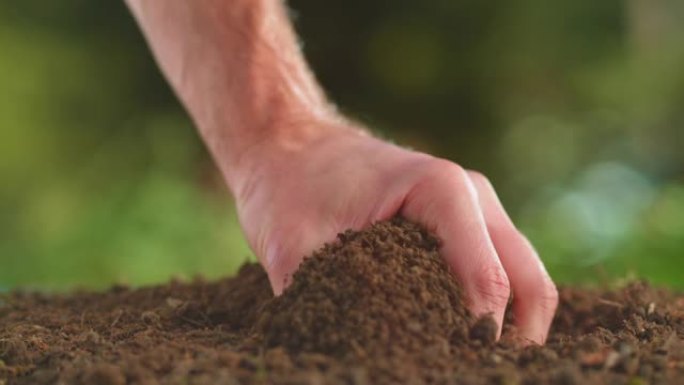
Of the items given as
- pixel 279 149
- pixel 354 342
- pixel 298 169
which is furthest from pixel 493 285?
pixel 279 149

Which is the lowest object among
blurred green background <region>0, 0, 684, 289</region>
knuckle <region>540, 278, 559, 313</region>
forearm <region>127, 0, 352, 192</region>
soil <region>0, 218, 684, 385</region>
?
soil <region>0, 218, 684, 385</region>

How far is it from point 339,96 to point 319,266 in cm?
533

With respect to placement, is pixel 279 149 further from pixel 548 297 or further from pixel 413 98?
pixel 413 98

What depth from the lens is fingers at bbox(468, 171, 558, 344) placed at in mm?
1900

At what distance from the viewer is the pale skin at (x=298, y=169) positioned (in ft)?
5.84

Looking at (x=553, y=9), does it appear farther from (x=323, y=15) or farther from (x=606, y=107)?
(x=323, y=15)

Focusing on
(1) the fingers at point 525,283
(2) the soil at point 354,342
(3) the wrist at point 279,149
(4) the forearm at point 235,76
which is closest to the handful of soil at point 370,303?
(2) the soil at point 354,342

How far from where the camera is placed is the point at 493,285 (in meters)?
1.72

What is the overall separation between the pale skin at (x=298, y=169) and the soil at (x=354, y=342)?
0.25ft

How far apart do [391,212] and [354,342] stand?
1.47 ft

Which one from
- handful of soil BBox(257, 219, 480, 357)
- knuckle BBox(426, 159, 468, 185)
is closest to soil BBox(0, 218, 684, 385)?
handful of soil BBox(257, 219, 480, 357)

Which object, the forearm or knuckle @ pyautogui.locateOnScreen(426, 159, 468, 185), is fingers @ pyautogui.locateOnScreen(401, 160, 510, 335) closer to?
knuckle @ pyautogui.locateOnScreen(426, 159, 468, 185)

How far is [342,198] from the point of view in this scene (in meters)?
1.88

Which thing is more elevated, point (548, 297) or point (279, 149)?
point (279, 149)
